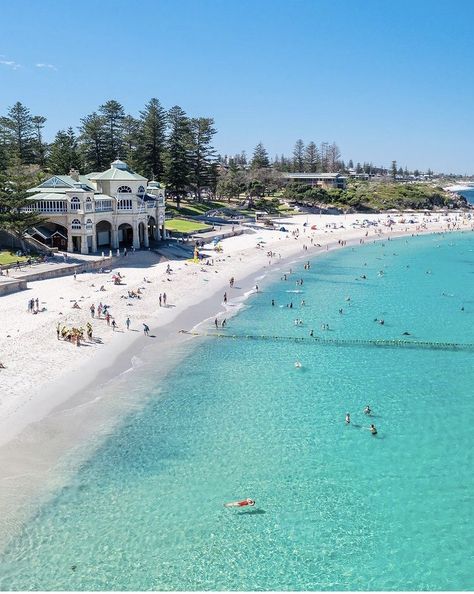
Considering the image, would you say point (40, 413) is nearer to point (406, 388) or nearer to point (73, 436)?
point (73, 436)

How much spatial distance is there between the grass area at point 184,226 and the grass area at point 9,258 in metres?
23.4

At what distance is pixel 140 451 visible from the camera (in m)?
20.8

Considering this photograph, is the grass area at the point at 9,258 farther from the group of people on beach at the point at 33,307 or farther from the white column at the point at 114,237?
the white column at the point at 114,237

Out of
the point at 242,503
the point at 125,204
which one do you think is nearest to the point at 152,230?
the point at 125,204

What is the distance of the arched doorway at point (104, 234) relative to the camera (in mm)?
57094

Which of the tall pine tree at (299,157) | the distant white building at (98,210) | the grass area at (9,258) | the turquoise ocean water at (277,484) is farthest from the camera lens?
the tall pine tree at (299,157)

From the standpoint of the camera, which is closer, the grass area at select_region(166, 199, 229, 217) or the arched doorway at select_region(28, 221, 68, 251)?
the arched doorway at select_region(28, 221, 68, 251)

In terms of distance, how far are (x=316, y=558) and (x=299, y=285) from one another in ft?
121

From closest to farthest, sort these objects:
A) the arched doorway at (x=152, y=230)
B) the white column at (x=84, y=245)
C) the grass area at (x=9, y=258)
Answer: the grass area at (x=9, y=258) → the white column at (x=84, y=245) → the arched doorway at (x=152, y=230)

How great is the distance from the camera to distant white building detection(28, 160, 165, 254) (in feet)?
172

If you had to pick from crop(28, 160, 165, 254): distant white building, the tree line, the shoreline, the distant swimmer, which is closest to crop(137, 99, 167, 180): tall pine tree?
the tree line

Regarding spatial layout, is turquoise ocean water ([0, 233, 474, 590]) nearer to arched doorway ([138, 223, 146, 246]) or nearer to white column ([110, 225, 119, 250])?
white column ([110, 225, 119, 250])

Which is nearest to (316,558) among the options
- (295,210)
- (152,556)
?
(152,556)

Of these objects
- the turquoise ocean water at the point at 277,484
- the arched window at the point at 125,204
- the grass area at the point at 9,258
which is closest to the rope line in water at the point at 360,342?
the turquoise ocean water at the point at 277,484
